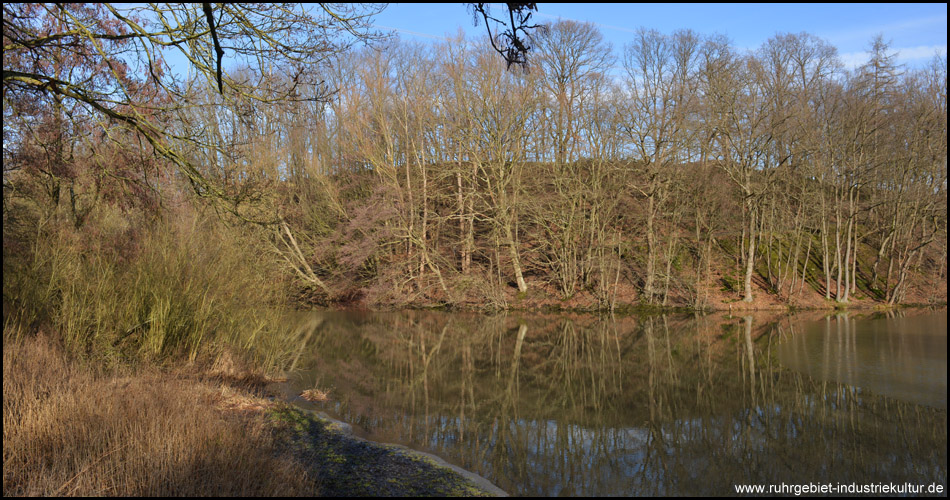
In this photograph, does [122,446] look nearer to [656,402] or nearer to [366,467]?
[366,467]

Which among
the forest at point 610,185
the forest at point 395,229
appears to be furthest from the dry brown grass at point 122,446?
the forest at point 610,185

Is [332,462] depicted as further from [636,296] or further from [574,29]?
[574,29]

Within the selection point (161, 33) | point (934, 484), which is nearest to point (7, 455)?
point (161, 33)

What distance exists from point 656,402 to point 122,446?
25.3ft

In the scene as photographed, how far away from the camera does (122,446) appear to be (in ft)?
15.5

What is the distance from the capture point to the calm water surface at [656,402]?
6781 mm

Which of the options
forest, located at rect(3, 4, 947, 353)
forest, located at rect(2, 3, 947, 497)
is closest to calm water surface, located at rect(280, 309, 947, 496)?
forest, located at rect(2, 3, 947, 497)

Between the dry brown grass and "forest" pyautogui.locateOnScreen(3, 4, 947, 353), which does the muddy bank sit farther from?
"forest" pyautogui.locateOnScreen(3, 4, 947, 353)

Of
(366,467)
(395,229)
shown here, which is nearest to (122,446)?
(366,467)

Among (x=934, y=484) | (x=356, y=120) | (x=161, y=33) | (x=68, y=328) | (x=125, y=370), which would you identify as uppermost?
(x=356, y=120)

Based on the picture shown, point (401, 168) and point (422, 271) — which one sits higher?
point (401, 168)

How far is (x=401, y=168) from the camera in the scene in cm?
2727

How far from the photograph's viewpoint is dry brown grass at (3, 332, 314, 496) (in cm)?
433

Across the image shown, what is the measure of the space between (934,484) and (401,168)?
23316 mm
